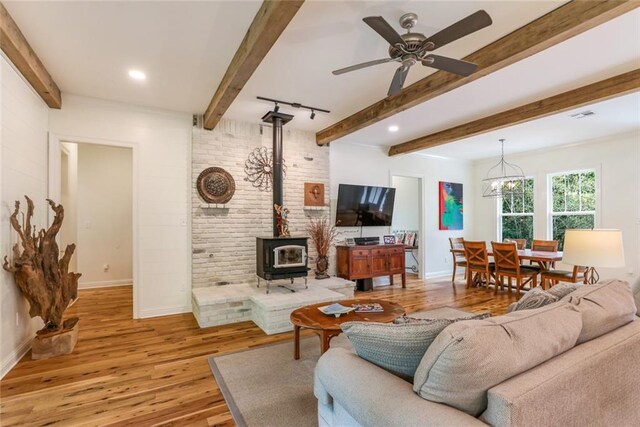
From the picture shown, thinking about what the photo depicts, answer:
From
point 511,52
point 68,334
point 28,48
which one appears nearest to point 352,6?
point 511,52

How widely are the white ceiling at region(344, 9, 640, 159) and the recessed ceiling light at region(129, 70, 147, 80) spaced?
3.18 metres

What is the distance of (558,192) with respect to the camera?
6.23m

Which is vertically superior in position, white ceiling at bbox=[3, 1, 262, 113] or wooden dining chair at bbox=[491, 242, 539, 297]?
white ceiling at bbox=[3, 1, 262, 113]

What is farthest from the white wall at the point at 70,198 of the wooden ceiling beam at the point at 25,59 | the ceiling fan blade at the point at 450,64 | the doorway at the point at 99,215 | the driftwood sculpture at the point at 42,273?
the ceiling fan blade at the point at 450,64

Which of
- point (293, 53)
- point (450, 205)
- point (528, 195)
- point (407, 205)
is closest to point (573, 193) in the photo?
point (528, 195)

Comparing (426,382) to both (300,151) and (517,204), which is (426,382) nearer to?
(300,151)

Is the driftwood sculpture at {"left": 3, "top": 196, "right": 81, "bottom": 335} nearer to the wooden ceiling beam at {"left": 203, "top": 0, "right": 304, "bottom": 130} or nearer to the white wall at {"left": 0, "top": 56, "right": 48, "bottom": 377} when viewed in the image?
the white wall at {"left": 0, "top": 56, "right": 48, "bottom": 377}

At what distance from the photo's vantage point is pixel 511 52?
254cm

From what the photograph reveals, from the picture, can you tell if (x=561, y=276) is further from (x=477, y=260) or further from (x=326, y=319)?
(x=326, y=319)

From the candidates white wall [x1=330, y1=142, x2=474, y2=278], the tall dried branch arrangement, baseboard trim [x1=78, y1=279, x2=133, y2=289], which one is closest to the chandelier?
white wall [x1=330, y1=142, x2=474, y2=278]

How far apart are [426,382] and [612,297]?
4.21 feet

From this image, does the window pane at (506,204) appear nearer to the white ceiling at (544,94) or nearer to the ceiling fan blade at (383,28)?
the white ceiling at (544,94)

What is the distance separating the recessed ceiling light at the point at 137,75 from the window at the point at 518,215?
668 cm

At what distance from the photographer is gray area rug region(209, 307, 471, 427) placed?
6.64ft
